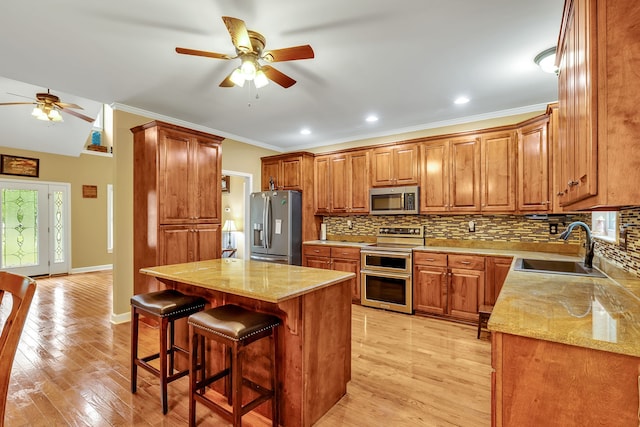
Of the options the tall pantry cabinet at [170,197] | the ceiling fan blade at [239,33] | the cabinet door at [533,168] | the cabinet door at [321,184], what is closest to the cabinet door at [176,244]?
the tall pantry cabinet at [170,197]

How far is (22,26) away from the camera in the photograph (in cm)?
223

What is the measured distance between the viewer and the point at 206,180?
4062 millimetres

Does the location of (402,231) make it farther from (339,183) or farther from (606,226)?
(606,226)

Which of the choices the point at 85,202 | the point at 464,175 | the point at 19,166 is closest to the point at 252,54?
the point at 464,175

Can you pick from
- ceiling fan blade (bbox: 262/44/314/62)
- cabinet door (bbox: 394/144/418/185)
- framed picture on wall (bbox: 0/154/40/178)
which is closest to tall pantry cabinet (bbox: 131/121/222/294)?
ceiling fan blade (bbox: 262/44/314/62)

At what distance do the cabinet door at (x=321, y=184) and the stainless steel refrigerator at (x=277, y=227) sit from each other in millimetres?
318

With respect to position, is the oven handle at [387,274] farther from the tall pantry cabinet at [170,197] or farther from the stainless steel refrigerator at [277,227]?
the tall pantry cabinet at [170,197]

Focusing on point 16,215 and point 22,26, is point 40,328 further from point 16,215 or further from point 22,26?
point 16,215

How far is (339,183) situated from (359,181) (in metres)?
0.36

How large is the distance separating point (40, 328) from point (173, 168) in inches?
94.8

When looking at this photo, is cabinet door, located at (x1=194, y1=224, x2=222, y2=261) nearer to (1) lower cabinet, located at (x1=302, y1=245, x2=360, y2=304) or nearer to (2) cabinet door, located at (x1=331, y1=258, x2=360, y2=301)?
(1) lower cabinet, located at (x1=302, y1=245, x2=360, y2=304)

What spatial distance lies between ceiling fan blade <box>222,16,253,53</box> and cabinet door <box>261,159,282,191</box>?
336 centimetres

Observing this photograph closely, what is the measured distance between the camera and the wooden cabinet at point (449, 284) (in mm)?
3580

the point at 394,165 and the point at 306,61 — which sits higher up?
the point at 306,61
